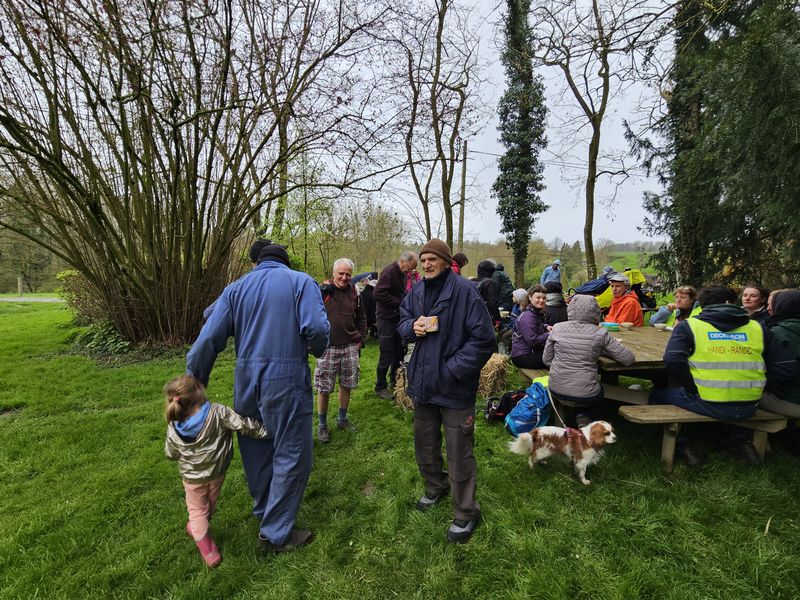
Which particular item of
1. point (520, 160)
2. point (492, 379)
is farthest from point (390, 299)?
point (520, 160)

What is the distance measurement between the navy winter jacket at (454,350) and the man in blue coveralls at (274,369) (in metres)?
0.68

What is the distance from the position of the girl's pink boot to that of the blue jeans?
11.8 feet

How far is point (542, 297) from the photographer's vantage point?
4.54 metres

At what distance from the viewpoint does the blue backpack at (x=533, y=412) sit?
3.62 m

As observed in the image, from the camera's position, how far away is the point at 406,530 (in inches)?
98.2

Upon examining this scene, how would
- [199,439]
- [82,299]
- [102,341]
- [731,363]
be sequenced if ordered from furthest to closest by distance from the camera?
[82,299] < [102,341] < [731,363] < [199,439]

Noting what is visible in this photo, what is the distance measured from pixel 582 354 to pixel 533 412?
778mm

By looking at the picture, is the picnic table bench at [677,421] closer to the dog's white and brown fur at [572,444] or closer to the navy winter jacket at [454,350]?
the dog's white and brown fur at [572,444]

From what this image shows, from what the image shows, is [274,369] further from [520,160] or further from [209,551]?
[520,160]

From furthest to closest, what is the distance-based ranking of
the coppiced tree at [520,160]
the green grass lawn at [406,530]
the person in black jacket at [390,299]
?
1. the coppiced tree at [520,160]
2. the person in black jacket at [390,299]
3. the green grass lawn at [406,530]

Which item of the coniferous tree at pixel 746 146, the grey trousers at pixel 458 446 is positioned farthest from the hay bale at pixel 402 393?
the coniferous tree at pixel 746 146

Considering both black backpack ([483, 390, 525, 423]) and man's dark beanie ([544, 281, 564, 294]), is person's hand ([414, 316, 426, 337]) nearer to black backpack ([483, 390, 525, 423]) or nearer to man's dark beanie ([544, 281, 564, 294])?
black backpack ([483, 390, 525, 423])

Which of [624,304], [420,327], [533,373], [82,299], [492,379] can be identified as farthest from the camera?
[82,299]

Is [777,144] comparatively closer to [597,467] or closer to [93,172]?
[597,467]
